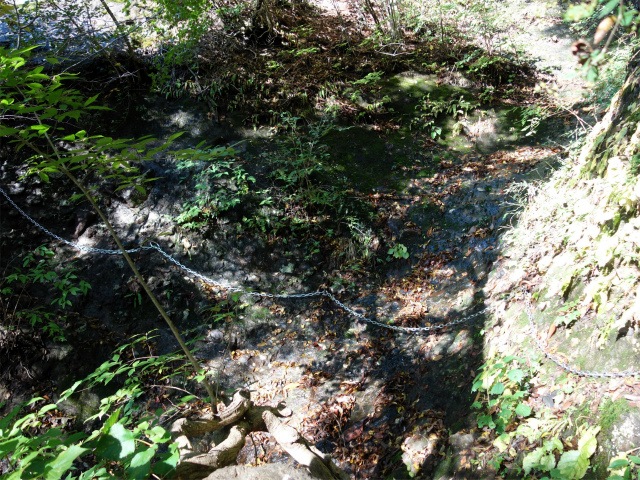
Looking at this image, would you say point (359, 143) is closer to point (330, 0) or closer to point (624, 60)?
point (624, 60)

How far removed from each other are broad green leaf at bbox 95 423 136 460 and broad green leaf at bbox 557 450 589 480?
210cm

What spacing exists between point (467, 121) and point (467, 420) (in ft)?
19.6

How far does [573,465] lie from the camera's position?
1857mm

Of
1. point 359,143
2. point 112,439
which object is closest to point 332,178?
point 359,143

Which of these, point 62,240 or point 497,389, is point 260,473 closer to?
point 497,389

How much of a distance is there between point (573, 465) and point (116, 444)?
2.17 metres

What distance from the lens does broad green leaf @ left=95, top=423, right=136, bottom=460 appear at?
36.6 inches

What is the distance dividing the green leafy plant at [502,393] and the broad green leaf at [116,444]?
2.28m

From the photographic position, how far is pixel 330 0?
9438 millimetres

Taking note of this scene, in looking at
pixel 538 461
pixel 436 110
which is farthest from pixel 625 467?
pixel 436 110

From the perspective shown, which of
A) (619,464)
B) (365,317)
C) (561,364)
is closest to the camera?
(619,464)

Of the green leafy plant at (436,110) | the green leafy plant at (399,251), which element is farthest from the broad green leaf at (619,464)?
the green leafy plant at (436,110)

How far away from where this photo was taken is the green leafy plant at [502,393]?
2428 millimetres

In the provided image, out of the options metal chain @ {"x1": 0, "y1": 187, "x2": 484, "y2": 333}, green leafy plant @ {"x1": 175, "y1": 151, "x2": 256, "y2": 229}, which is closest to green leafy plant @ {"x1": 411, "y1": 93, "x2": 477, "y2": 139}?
green leafy plant @ {"x1": 175, "y1": 151, "x2": 256, "y2": 229}
